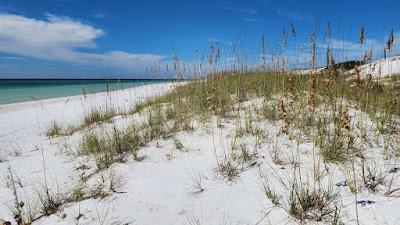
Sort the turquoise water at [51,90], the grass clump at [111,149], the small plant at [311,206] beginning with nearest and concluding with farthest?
the small plant at [311,206], the grass clump at [111,149], the turquoise water at [51,90]

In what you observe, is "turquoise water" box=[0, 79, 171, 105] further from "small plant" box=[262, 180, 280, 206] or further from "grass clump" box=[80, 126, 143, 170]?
"small plant" box=[262, 180, 280, 206]

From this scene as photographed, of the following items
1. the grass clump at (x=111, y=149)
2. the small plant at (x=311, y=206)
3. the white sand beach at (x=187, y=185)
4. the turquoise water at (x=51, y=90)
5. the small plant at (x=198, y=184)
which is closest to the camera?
the small plant at (x=311, y=206)

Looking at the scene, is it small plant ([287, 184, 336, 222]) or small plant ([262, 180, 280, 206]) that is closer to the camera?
small plant ([287, 184, 336, 222])

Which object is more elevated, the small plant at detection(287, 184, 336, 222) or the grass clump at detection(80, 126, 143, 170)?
the grass clump at detection(80, 126, 143, 170)

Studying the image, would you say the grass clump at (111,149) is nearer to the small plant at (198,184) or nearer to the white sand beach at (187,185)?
the white sand beach at (187,185)

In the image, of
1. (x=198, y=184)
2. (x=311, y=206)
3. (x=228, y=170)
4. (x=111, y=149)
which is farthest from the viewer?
(x=111, y=149)

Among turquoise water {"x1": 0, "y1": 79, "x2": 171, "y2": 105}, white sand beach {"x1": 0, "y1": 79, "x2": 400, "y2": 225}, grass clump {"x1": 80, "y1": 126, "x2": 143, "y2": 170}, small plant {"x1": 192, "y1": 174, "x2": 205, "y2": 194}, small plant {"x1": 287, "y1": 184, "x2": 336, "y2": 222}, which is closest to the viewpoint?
small plant {"x1": 287, "y1": 184, "x2": 336, "y2": 222}

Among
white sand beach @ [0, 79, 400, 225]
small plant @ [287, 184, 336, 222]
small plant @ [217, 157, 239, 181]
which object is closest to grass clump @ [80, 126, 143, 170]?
white sand beach @ [0, 79, 400, 225]

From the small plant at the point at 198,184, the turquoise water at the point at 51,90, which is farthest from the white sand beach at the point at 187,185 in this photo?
the turquoise water at the point at 51,90

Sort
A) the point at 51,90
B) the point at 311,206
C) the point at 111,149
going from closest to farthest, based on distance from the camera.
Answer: the point at 311,206, the point at 111,149, the point at 51,90

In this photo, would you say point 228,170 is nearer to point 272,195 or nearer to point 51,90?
point 272,195

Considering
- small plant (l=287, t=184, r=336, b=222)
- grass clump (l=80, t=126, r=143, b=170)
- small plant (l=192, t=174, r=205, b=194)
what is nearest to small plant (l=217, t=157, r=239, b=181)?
small plant (l=192, t=174, r=205, b=194)

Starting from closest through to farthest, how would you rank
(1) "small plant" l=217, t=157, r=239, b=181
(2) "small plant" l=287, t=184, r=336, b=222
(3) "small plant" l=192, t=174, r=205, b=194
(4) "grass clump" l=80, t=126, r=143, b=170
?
(2) "small plant" l=287, t=184, r=336, b=222 < (3) "small plant" l=192, t=174, r=205, b=194 < (1) "small plant" l=217, t=157, r=239, b=181 < (4) "grass clump" l=80, t=126, r=143, b=170

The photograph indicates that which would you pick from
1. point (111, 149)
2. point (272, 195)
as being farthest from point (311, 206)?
point (111, 149)
